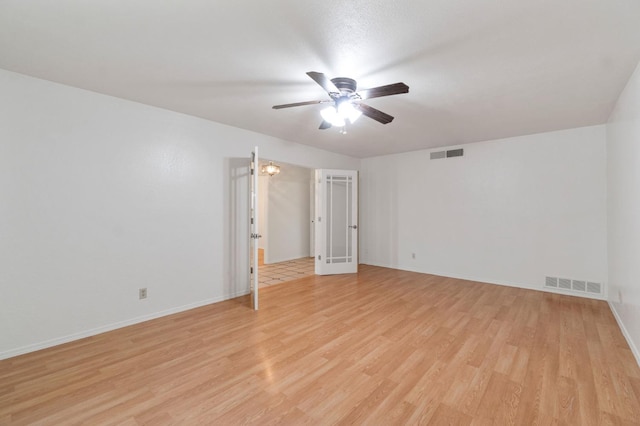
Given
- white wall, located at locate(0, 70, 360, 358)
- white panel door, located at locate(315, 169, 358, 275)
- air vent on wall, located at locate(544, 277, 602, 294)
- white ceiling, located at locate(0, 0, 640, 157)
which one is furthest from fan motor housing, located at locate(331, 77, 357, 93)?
air vent on wall, located at locate(544, 277, 602, 294)

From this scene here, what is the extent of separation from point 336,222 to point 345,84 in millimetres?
3878

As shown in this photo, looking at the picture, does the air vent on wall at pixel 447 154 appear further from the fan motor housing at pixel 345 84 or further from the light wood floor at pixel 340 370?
the fan motor housing at pixel 345 84

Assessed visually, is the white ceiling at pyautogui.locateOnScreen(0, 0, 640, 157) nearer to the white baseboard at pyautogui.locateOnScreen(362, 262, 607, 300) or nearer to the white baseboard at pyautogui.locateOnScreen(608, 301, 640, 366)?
the white baseboard at pyautogui.locateOnScreen(608, 301, 640, 366)

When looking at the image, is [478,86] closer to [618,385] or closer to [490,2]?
[490,2]

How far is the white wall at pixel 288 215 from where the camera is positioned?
24.1 feet

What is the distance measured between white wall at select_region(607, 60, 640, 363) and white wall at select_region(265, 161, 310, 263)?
19.4 feet

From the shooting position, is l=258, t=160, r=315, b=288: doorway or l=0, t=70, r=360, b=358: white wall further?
l=258, t=160, r=315, b=288: doorway

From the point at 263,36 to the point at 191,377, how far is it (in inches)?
108

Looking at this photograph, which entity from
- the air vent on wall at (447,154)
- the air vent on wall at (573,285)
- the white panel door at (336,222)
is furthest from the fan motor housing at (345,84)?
the air vent on wall at (573,285)

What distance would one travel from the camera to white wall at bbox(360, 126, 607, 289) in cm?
430

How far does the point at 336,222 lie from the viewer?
6.15 m

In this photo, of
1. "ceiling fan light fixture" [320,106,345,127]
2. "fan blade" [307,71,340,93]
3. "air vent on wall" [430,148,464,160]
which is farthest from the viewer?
"air vent on wall" [430,148,464,160]

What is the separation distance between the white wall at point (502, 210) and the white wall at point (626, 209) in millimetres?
428

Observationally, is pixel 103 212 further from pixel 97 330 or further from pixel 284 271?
pixel 284 271
